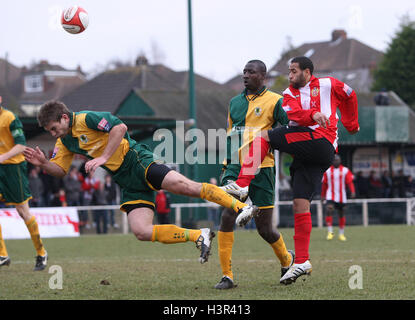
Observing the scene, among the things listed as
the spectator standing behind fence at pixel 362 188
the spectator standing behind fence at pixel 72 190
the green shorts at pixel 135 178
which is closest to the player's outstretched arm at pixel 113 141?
the green shorts at pixel 135 178

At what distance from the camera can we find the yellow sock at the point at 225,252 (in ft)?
27.8

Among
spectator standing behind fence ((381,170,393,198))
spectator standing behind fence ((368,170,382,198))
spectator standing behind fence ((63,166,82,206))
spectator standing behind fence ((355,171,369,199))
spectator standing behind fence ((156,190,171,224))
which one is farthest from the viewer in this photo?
spectator standing behind fence ((381,170,393,198))

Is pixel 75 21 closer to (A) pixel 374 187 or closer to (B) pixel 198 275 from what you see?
(B) pixel 198 275

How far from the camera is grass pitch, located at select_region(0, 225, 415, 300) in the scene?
761cm

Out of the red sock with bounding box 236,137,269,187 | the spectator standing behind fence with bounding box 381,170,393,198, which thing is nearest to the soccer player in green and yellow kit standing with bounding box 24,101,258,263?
the red sock with bounding box 236,137,269,187

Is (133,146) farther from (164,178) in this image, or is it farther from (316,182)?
(316,182)

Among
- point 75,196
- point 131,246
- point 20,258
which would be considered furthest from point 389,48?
point 20,258

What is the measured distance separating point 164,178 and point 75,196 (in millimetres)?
17340

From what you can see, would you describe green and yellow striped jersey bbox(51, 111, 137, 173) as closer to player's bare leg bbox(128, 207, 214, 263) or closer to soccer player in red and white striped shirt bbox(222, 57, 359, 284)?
player's bare leg bbox(128, 207, 214, 263)

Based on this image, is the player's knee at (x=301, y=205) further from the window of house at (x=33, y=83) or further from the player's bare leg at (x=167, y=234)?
the window of house at (x=33, y=83)

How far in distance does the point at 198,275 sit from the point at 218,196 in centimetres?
219

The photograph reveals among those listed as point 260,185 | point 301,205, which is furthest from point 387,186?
point 301,205

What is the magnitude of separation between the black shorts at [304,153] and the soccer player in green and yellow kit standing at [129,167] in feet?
2.52

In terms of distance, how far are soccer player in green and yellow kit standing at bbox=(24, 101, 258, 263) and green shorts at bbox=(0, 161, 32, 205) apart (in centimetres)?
292
